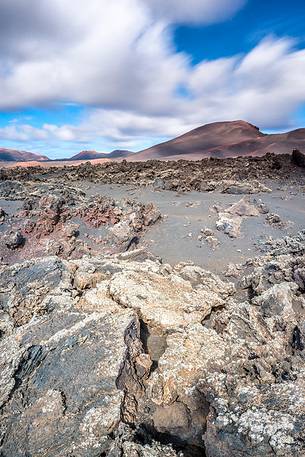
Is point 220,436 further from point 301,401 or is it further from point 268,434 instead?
point 301,401

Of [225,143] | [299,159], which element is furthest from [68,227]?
[225,143]

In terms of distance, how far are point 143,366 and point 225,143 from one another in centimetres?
2292

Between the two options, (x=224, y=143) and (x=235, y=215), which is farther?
(x=224, y=143)

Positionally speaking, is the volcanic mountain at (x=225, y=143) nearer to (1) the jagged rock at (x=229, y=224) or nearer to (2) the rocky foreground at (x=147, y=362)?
(1) the jagged rock at (x=229, y=224)

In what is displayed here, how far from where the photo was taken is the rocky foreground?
1635 mm

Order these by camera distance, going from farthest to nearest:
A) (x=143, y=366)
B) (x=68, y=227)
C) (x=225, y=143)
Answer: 1. (x=225, y=143)
2. (x=68, y=227)
3. (x=143, y=366)

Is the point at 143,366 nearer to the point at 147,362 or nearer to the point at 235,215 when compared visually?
the point at 147,362

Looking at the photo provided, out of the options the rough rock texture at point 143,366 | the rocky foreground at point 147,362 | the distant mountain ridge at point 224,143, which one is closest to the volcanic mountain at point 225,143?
the distant mountain ridge at point 224,143

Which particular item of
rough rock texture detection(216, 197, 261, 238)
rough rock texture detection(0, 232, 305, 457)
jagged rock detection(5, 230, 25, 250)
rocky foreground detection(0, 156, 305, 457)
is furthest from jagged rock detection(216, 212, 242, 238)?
jagged rock detection(5, 230, 25, 250)

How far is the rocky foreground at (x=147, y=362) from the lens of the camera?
1.63 m

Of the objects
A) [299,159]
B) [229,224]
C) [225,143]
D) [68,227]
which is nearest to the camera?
[68,227]

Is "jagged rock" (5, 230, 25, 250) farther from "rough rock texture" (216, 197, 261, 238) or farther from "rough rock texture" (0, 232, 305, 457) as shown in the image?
"rough rock texture" (216, 197, 261, 238)

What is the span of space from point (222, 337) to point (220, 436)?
95cm

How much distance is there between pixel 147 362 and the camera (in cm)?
220
